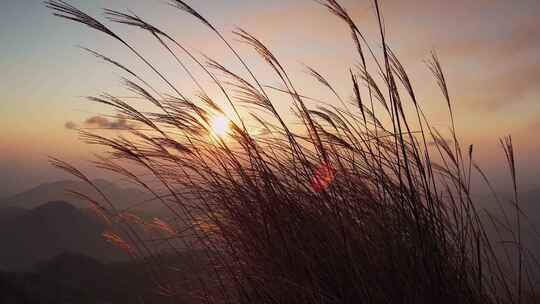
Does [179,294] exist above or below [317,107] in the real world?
below

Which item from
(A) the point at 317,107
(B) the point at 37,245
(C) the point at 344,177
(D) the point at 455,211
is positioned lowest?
(B) the point at 37,245

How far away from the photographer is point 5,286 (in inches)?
497

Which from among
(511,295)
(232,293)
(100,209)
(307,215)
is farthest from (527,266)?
(100,209)

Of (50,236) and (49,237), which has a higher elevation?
(50,236)

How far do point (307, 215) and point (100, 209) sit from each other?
126 centimetres

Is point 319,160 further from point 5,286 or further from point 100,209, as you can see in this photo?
point 5,286

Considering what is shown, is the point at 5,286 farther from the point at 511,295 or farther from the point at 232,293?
the point at 511,295

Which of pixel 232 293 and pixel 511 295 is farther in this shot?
pixel 232 293

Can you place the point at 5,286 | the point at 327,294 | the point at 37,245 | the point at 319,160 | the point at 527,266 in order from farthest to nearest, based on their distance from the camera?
the point at 37,245, the point at 5,286, the point at 527,266, the point at 319,160, the point at 327,294

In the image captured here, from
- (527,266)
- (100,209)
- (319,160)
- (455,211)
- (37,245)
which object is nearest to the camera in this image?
(455,211)

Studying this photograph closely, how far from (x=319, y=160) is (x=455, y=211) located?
530mm

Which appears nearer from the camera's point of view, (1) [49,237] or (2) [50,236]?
(2) [50,236]

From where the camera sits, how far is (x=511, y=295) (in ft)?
4.61

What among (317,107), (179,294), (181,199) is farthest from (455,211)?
(179,294)
